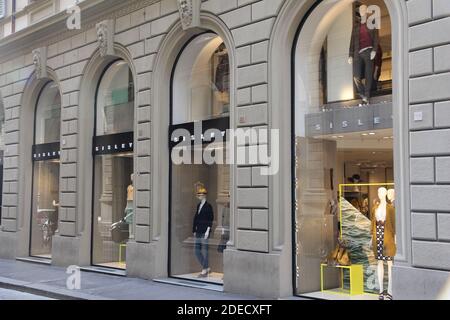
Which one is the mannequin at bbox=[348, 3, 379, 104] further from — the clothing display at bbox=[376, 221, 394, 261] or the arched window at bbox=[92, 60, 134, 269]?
the arched window at bbox=[92, 60, 134, 269]

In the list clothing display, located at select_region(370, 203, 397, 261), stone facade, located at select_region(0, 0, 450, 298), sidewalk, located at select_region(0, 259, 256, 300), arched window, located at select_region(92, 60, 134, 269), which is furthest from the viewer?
arched window, located at select_region(92, 60, 134, 269)

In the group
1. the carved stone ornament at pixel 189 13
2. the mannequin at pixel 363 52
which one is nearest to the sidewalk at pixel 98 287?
the mannequin at pixel 363 52

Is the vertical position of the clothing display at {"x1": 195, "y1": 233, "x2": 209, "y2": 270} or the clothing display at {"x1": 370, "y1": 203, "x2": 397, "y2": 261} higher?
the clothing display at {"x1": 370, "y1": 203, "x2": 397, "y2": 261}

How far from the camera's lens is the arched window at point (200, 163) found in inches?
462

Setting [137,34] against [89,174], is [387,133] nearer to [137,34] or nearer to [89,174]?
[137,34]

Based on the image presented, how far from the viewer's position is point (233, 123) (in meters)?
10.9

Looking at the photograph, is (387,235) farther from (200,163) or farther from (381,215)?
(200,163)

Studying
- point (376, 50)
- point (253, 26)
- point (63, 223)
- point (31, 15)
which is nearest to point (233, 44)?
point (253, 26)

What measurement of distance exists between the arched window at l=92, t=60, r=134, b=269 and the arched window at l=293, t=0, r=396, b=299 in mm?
5156

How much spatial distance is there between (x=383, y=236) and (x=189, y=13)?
627cm

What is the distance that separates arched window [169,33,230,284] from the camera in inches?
462

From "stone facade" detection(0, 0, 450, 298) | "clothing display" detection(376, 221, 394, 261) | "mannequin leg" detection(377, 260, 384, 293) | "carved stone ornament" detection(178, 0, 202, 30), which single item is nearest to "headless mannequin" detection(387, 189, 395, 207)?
"clothing display" detection(376, 221, 394, 261)

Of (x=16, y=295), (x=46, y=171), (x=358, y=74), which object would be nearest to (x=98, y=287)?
(x=16, y=295)

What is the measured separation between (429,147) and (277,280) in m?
3.53
